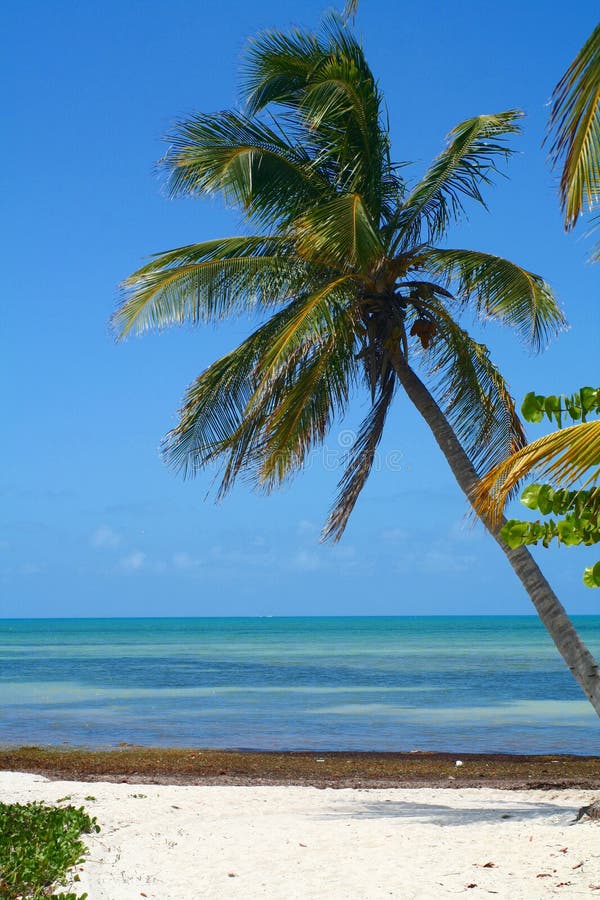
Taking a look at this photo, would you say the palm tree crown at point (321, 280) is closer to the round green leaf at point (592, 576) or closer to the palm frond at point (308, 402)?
the palm frond at point (308, 402)

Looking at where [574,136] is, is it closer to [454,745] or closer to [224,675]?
[454,745]

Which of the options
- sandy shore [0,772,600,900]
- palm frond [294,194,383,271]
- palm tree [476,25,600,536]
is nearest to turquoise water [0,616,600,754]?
sandy shore [0,772,600,900]

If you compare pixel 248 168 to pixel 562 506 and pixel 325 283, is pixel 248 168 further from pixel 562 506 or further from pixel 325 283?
pixel 562 506

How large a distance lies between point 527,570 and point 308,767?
7089 mm

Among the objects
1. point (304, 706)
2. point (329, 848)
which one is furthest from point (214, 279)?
point (304, 706)

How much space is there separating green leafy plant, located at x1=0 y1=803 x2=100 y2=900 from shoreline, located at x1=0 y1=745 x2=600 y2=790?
443 cm

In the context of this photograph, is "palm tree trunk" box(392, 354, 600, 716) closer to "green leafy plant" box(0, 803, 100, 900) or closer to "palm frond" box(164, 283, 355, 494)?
"palm frond" box(164, 283, 355, 494)

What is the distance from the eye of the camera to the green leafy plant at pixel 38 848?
18.1 feet

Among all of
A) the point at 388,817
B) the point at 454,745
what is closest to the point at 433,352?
the point at 388,817

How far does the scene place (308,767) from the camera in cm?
1428

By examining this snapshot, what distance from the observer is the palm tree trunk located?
822 cm

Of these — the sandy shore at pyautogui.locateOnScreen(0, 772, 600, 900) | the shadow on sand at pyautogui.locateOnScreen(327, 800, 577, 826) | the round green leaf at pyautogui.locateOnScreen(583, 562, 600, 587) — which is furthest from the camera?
the shadow on sand at pyautogui.locateOnScreen(327, 800, 577, 826)

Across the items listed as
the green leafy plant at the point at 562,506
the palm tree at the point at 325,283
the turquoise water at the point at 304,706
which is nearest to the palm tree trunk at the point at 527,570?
the palm tree at the point at 325,283

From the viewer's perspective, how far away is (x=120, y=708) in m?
24.8
